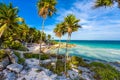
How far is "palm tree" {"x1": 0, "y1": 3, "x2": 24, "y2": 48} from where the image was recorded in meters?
34.2

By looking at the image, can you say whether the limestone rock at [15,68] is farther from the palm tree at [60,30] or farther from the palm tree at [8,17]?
the palm tree at [60,30]

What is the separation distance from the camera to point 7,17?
34.8 meters

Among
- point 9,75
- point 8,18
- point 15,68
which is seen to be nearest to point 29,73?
point 15,68

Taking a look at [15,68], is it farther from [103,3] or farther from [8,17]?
[103,3]

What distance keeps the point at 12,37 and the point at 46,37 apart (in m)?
67.2

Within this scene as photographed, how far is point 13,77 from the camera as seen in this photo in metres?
28.2

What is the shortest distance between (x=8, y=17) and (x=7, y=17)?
0.67ft

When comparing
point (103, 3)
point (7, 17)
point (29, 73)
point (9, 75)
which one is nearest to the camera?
point (103, 3)

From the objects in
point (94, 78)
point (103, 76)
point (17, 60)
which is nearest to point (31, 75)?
point (17, 60)

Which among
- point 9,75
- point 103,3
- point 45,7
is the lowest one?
point 9,75

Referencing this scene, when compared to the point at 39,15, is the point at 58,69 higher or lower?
lower

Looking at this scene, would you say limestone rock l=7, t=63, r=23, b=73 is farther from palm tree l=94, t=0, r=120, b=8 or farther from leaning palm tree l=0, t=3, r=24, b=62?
palm tree l=94, t=0, r=120, b=8

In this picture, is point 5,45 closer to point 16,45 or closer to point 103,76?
point 16,45

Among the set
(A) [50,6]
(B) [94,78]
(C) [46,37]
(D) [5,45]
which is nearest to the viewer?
(B) [94,78]
